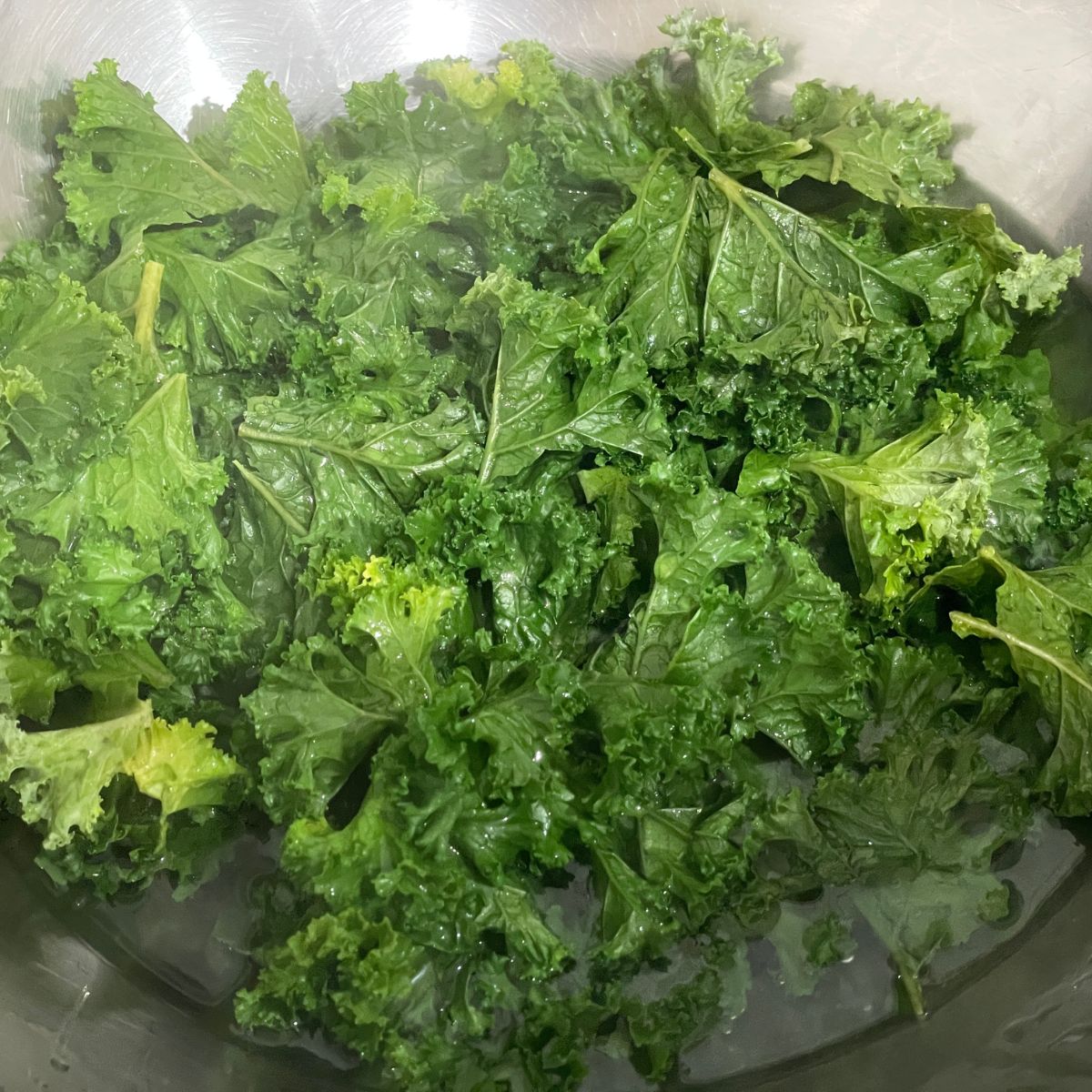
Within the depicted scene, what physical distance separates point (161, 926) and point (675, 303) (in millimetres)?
2156

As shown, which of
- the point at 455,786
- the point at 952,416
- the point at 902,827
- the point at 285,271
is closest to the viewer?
the point at 455,786

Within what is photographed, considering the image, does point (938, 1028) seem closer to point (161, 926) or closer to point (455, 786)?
point (455, 786)

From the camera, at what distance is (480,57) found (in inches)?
121

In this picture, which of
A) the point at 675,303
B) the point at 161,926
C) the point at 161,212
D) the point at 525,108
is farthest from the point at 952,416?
the point at 161,926

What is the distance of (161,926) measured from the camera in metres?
2.36

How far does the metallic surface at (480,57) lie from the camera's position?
→ 2.13 meters

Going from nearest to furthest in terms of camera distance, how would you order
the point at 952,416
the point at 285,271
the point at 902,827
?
1. the point at 902,827
2. the point at 952,416
3. the point at 285,271

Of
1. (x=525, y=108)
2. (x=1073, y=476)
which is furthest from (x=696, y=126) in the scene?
(x=1073, y=476)

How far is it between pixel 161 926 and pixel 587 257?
210 centimetres

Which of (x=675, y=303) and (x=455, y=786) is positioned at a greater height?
(x=675, y=303)

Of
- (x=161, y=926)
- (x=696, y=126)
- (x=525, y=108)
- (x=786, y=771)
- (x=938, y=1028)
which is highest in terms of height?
(x=696, y=126)

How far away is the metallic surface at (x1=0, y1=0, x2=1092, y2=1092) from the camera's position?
213cm

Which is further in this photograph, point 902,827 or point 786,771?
point 786,771

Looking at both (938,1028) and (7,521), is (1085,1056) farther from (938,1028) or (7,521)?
(7,521)
